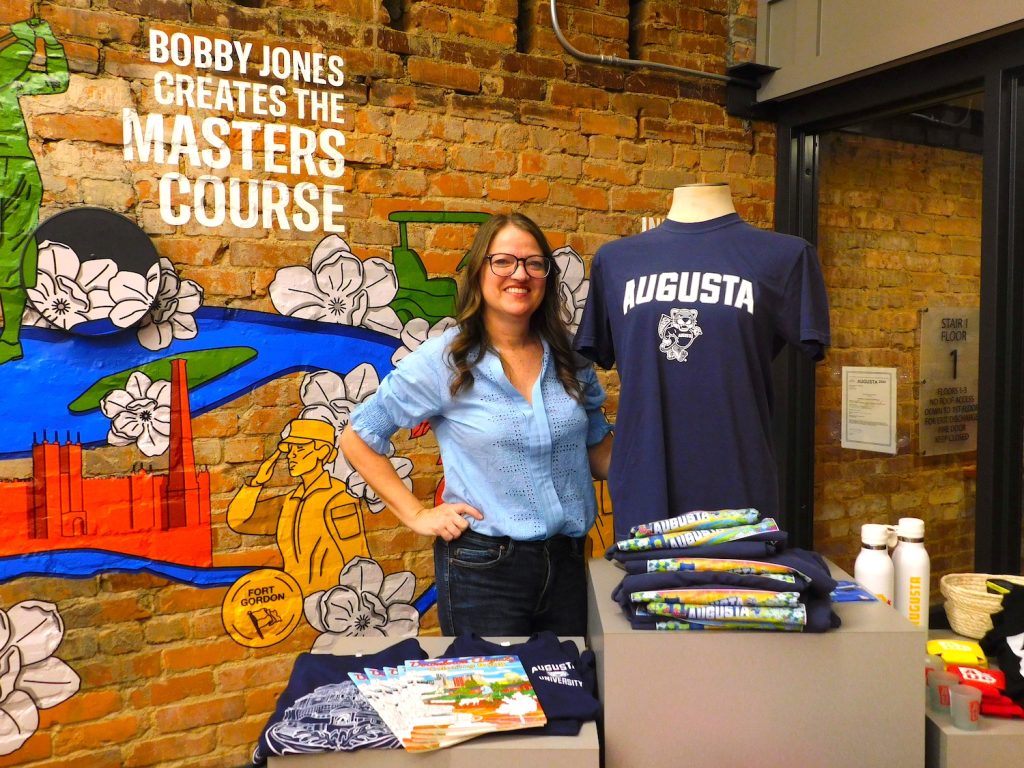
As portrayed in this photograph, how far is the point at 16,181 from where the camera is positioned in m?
2.22

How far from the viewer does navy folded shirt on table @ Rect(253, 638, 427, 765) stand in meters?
1.13

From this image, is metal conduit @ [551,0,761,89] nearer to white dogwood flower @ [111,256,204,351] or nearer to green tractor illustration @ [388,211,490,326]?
green tractor illustration @ [388,211,490,326]

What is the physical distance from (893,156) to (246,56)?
2267 millimetres

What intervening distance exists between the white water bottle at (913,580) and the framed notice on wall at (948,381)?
4.89 ft

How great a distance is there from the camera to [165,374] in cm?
242

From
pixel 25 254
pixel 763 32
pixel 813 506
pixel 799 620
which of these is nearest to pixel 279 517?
pixel 25 254

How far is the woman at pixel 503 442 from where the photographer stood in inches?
69.6

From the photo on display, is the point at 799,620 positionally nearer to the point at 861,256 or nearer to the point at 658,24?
the point at 861,256

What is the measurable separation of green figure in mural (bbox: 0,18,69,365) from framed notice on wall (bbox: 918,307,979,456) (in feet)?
9.29

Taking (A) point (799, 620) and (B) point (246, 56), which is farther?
(B) point (246, 56)

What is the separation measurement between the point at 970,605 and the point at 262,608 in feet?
6.38

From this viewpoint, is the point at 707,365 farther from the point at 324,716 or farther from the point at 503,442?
the point at 324,716

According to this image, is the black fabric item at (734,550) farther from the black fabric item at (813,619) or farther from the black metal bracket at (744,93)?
the black metal bracket at (744,93)

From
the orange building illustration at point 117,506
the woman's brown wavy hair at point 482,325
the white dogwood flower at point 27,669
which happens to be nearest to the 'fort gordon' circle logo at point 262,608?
the orange building illustration at point 117,506
